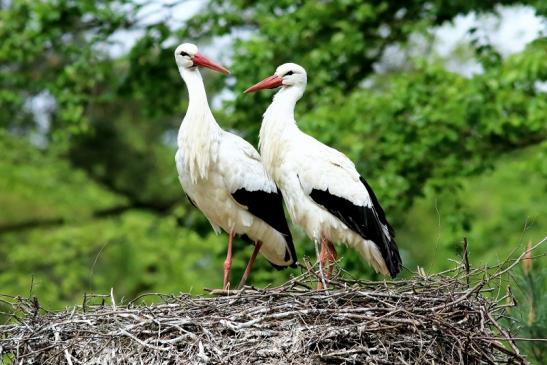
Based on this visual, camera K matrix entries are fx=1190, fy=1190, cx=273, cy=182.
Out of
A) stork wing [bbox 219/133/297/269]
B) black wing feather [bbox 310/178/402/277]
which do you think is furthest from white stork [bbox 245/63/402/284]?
stork wing [bbox 219/133/297/269]

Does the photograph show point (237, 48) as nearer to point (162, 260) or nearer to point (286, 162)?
point (286, 162)

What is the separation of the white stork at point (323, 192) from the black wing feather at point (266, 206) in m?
0.19

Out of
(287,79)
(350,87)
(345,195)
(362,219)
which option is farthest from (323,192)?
(350,87)

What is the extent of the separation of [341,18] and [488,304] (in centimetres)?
643

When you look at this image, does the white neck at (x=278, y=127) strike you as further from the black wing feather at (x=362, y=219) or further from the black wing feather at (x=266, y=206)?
the black wing feather at (x=362, y=219)

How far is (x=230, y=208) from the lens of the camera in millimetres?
8586

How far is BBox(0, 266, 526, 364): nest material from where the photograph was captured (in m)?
6.23

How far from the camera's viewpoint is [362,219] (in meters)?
8.24

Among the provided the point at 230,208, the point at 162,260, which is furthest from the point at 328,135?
the point at 162,260

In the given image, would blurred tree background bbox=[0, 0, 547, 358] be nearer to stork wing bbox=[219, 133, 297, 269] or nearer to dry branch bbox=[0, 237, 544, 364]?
stork wing bbox=[219, 133, 297, 269]

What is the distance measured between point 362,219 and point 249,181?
0.85m

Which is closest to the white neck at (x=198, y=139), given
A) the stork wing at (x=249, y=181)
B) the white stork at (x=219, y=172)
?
the white stork at (x=219, y=172)

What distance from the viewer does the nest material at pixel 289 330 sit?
6.23m

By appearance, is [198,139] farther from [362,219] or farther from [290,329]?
[290,329]
